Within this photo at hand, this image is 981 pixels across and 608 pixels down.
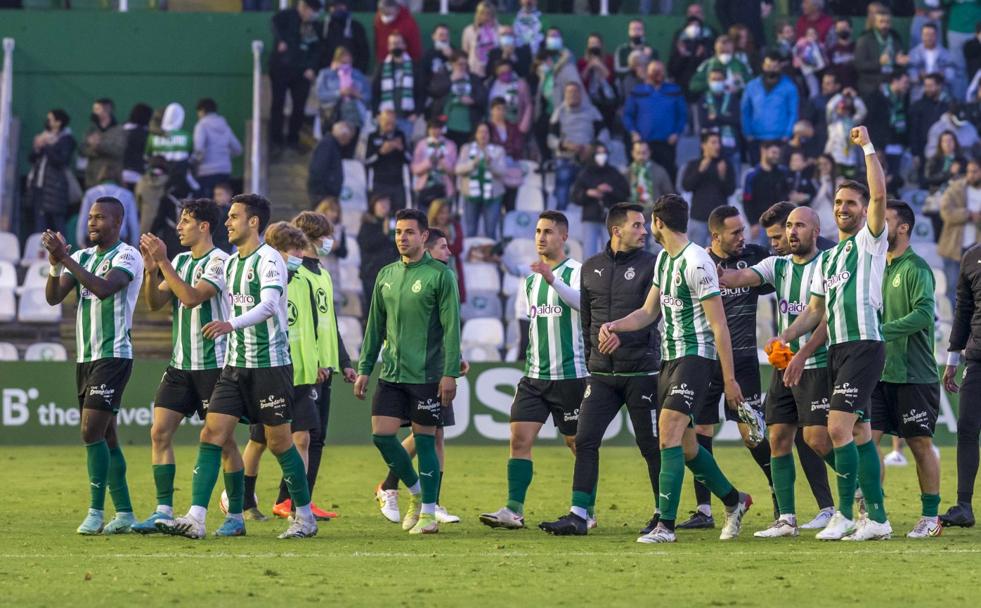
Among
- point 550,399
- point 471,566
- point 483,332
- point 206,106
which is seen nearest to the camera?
point 471,566

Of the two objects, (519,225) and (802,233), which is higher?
(519,225)

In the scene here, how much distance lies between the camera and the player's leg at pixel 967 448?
1145cm

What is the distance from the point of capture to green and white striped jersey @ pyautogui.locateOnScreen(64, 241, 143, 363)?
11023mm

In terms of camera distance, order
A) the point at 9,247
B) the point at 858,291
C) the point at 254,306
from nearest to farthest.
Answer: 1. the point at 858,291
2. the point at 254,306
3. the point at 9,247

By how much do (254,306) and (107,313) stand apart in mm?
1193

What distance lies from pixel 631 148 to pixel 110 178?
24.8ft

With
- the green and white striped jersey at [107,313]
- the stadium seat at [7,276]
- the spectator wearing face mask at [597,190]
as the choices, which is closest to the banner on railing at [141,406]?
the stadium seat at [7,276]

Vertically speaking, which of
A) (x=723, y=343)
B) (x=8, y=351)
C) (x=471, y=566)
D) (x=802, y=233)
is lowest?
(x=471, y=566)

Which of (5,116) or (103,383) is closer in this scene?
(103,383)

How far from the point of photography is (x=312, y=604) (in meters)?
7.88

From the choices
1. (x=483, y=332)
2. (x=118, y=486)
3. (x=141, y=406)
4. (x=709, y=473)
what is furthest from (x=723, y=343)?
(x=483, y=332)

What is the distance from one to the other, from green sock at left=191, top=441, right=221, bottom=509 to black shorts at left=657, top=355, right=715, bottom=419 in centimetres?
293

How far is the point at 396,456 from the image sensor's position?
11477 mm

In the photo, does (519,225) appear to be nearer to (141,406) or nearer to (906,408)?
(141,406)
